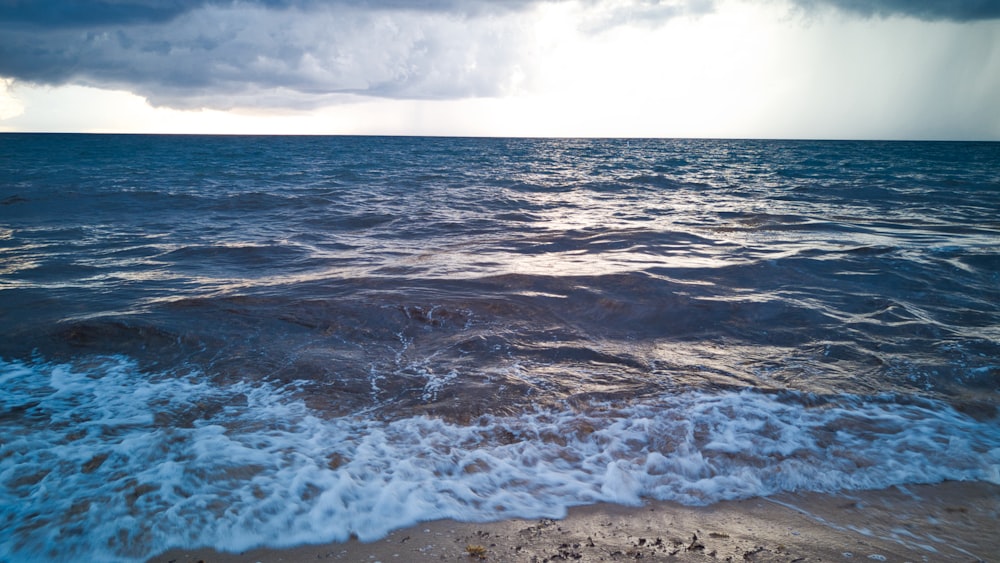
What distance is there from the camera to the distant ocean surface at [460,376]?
349 cm

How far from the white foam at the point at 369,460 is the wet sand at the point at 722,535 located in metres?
0.11

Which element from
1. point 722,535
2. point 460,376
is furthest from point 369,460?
point 722,535

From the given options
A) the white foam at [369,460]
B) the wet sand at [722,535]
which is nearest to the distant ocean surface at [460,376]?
the white foam at [369,460]

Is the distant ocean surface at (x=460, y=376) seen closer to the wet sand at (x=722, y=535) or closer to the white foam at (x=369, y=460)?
the white foam at (x=369, y=460)

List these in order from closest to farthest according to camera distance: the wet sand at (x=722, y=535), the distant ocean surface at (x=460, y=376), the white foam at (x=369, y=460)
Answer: the wet sand at (x=722, y=535), the white foam at (x=369, y=460), the distant ocean surface at (x=460, y=376)

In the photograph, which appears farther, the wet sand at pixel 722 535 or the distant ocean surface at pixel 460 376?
the distant ocean surface at pixel 460 376

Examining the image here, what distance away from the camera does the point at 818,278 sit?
8.71 metres

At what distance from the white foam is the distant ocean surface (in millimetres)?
21

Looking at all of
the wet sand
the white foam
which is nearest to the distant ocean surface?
the white foam

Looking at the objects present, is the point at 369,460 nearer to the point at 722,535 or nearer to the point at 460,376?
the point at 460,376

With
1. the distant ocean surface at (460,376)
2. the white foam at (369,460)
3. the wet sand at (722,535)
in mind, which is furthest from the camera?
the distant ocean surface at (460,376)

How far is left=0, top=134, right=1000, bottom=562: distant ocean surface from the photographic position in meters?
3.49

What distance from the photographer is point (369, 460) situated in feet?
12.6

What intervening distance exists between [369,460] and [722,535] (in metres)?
2.35
